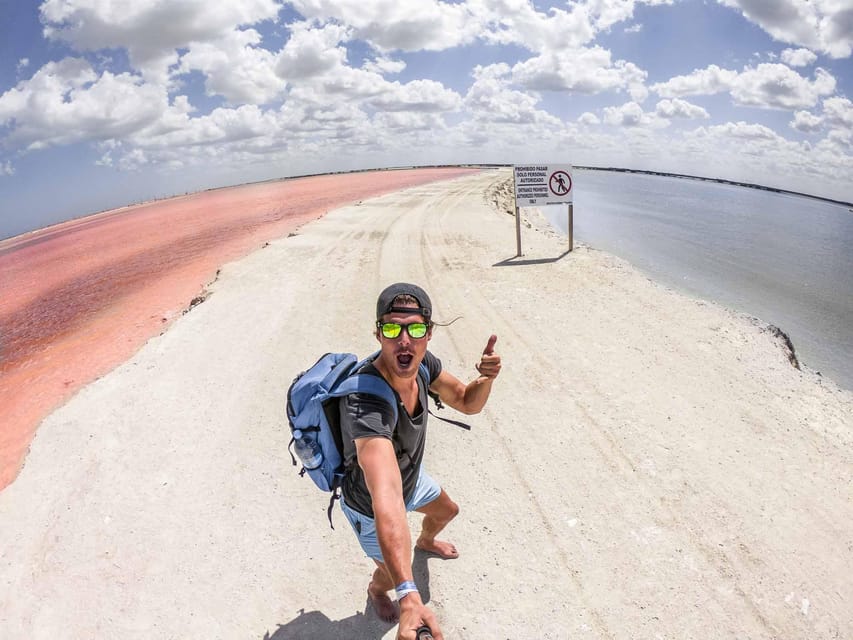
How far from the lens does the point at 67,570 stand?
3.34 metres

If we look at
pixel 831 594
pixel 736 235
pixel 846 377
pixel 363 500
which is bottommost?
pixel 736 235

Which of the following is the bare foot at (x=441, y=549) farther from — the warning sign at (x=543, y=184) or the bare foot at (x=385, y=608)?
the warning sign at (x=543, y=184)

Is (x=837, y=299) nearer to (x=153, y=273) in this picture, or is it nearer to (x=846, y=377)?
(x=846, y=377)

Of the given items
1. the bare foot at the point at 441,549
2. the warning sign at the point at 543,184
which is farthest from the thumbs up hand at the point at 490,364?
the warning sign at the point at 543,184

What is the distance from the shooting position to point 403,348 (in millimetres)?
2162

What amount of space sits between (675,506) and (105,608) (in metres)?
4.16

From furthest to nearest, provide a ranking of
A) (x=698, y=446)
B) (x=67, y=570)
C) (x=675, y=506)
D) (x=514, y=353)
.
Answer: (x=514, y=353) → (x=698, y=446) → (x=675, y=506) → (x=67, y=570)

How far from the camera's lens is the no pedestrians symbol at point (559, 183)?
1159 centimetres

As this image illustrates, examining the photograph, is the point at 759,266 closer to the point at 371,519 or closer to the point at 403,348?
the point at 403,348

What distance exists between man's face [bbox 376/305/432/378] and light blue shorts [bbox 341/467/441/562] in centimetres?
72

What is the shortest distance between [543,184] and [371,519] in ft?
35.6

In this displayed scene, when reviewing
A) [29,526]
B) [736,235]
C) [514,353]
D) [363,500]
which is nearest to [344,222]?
[514,353]

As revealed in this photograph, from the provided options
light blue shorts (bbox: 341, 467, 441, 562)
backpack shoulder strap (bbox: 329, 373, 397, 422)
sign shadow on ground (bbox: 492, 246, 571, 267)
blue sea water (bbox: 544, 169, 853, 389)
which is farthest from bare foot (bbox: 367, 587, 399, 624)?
sign shadow on ground (bbox: 492, 246, 571, 267)

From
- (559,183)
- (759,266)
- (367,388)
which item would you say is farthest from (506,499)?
(759,266)
